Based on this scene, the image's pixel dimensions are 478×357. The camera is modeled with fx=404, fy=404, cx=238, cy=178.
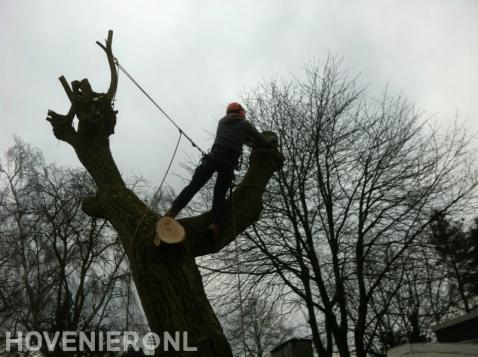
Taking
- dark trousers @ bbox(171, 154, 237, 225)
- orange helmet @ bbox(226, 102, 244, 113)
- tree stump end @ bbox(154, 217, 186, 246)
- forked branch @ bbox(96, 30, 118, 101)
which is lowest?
tree stump end @ bbox(154, 217, 186, 246)

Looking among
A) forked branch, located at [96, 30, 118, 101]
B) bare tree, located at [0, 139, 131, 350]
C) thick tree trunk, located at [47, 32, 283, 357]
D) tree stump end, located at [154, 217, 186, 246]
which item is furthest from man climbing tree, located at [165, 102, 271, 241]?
bare tree, located at [0, 139, 131, 350]

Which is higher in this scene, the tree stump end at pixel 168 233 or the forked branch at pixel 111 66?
the forked branch at pixel 111 66

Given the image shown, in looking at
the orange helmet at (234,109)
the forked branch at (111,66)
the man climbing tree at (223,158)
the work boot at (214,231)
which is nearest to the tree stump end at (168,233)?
the work boot at (214,231)

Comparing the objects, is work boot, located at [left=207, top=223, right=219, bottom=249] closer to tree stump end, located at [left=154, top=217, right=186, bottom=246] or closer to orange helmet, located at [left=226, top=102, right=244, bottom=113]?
tree stump end, located at [left=154, top=217, right=186, bottom=246]

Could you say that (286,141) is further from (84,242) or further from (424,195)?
(84,242)

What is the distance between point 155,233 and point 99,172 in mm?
1399

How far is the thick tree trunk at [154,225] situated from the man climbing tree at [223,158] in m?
0.14

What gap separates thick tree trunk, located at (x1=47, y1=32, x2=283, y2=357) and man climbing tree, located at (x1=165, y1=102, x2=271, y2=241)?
142 mm

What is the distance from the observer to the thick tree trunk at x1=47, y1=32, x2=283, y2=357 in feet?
8.55

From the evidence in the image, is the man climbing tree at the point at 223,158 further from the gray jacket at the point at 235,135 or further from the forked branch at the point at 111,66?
the forked branch at the point at 111,66

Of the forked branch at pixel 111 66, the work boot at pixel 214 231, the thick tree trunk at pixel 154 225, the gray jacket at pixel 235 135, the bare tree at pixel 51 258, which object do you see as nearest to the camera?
the thick tree trunk at pixel 154 225

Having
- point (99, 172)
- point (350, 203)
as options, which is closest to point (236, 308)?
point (350, 203)

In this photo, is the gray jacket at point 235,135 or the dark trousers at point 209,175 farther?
the gray jacket at point 235,135

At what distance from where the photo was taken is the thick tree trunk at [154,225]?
8.55 ft
